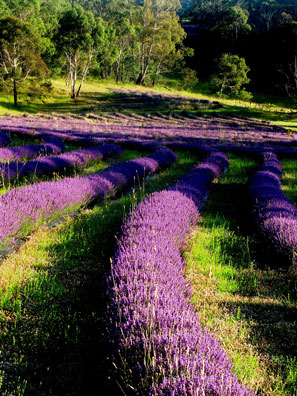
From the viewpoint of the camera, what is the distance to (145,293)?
2.38 metres

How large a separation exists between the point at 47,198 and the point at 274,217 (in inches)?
145

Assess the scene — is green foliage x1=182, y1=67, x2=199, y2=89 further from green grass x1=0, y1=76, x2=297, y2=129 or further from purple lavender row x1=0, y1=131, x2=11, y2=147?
purple lavender row x1=0, y1=131, x2=11, y2=147

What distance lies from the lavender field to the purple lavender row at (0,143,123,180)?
0.37m

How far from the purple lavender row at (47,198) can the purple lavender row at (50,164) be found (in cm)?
138

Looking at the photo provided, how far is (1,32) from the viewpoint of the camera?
110 ft

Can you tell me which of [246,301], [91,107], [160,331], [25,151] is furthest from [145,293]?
[91,107]

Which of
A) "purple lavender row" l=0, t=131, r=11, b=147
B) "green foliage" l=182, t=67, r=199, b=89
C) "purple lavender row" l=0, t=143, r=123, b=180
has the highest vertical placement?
"green foliage" l=182, t=67, r=199, b=89

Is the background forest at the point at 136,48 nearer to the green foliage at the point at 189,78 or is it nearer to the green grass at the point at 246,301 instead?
the green foliage at the point at 189,78

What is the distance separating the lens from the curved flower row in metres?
1.73

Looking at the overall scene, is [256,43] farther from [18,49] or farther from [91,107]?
[18,49]

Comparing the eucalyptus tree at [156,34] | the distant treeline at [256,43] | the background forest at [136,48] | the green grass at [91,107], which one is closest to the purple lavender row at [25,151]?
the green grass at [91,107]

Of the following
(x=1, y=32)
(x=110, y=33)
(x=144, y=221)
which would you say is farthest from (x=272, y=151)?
(x=110, y=33)

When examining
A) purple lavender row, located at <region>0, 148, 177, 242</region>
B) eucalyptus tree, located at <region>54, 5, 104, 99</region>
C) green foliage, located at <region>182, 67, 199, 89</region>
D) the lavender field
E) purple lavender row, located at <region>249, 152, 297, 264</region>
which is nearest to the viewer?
the lavender field

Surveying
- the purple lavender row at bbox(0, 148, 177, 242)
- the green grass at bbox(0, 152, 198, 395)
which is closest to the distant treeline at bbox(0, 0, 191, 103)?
the purple lavender row at bbox(0, 148, 177, 242)
